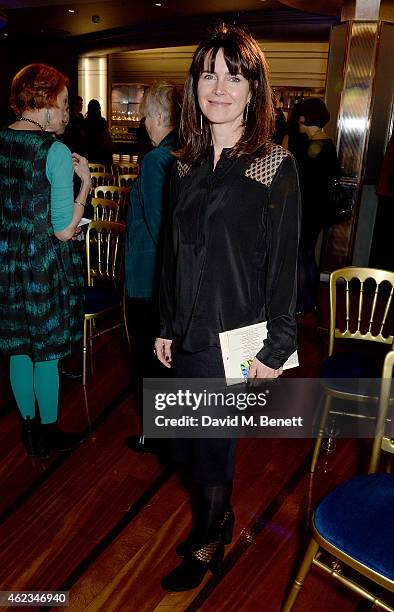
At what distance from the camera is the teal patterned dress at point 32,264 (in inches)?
72.7

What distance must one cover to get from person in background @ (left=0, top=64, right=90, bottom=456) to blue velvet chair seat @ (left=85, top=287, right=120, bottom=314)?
483mm

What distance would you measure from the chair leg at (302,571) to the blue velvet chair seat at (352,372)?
0.76 metres

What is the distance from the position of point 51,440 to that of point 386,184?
12.2 feet

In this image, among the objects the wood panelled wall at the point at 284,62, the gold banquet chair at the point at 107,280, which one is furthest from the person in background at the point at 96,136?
the wood panelled wall at the point at 284,62

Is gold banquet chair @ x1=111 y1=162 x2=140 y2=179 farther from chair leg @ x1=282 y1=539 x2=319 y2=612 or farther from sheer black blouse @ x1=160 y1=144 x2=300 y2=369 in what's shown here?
chair leg @ x1=282 y1=539 x2=319 y2=612

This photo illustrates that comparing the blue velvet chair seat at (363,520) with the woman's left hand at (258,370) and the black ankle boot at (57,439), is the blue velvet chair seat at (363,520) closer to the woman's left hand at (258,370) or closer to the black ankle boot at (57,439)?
the woman's left hand at (258,370)

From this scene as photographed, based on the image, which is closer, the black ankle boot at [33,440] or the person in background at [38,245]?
the person in background at [38,245]

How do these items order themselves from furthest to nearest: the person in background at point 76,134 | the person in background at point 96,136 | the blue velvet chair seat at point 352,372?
the person in background at point 96,136 < the person in background at point 76,134 < the blue velvet chair seat at point 352,372

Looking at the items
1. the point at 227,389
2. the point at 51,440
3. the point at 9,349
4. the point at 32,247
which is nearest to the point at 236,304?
the point at 227,389

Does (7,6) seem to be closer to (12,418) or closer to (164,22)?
(164,22)

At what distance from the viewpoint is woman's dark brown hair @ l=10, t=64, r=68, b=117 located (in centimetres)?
187

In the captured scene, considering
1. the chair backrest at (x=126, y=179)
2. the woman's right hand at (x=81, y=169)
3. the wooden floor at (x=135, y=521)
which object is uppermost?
the woman's right hand at (x=81, y=169)

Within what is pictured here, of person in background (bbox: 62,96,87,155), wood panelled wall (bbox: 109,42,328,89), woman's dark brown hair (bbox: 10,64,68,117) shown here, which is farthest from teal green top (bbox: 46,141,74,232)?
wood panelled wall (bbox: 109,42,328,89)

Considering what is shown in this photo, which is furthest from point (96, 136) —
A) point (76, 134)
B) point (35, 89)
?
point (35, 89)
